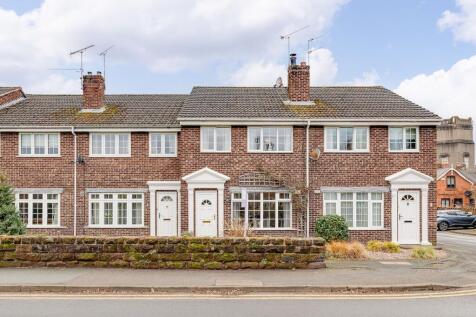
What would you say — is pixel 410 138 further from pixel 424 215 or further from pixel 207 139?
pixel 207 139

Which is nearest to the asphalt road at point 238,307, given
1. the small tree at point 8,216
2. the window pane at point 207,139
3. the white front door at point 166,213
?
the small tree at point 8,216

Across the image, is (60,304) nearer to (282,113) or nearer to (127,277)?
(127,277)

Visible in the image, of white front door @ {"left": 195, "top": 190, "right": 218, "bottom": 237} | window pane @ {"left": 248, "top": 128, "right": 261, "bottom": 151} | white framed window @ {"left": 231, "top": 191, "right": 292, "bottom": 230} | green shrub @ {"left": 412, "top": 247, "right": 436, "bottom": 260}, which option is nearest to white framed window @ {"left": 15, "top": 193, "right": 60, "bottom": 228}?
white front door @ {"left": 195, "top": 190, "right": 218, "bottom": 237}

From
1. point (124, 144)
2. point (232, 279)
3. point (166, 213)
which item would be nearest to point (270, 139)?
point (166, 213)

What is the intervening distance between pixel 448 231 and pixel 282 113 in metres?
21.1

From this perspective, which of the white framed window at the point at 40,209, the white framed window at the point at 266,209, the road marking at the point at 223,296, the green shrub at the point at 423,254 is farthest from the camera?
the white framed window at the point at 40,209

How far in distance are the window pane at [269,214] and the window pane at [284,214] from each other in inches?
10.5

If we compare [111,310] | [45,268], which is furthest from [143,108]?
[111,310]

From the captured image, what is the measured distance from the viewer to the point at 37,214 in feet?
79.1

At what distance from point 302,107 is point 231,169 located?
4.65m

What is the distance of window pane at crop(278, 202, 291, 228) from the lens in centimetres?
2305

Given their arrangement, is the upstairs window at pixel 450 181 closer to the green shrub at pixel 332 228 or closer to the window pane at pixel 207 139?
the green shrub at pixel 332 228

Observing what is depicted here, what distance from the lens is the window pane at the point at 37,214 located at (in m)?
24.1

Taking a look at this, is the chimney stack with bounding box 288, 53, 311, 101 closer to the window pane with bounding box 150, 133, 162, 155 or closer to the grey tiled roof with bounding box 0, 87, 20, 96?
the window pane with bounding box 150, 133, 162, 155
